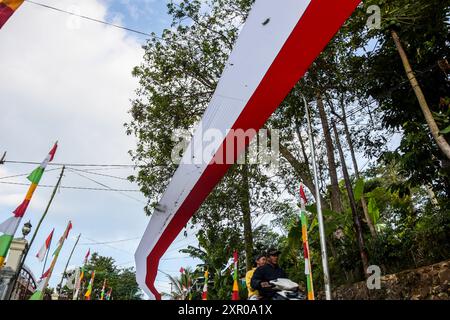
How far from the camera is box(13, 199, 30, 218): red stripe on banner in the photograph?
311 cm

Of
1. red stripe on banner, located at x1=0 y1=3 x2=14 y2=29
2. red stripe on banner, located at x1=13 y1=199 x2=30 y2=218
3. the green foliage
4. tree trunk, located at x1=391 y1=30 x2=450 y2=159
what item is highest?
the green foliage

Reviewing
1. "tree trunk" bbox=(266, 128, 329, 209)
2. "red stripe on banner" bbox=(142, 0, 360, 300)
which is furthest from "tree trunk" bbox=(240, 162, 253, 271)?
"red stripe on banner" bbox=(142, 0, 360, 300)

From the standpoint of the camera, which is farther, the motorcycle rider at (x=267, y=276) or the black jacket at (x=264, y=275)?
the black jacket at (x=264, y=275)

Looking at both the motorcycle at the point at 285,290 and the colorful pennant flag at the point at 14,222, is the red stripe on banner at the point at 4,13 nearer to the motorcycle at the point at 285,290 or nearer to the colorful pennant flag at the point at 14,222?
the colorful pennant flag at the point at 14,222

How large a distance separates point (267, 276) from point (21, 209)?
8.95ft

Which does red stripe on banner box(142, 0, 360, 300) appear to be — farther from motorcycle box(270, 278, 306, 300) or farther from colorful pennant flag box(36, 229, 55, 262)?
colorful pennant flag box(36, 229, 55, 262)

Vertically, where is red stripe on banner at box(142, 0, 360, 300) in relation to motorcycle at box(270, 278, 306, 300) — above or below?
above

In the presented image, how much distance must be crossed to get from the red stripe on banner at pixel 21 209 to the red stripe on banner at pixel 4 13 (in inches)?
66.4

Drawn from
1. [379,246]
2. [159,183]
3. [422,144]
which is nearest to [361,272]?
[379,246]

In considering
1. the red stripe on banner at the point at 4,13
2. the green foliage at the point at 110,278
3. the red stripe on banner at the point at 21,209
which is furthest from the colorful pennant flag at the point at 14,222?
the green foliage at the point at 110,278

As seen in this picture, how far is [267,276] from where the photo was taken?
3746mm

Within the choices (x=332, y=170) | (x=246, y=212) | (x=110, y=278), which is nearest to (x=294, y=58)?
(x=332, y=170)

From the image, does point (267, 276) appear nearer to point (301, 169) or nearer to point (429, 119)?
point (429, 119)

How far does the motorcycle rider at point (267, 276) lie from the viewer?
3385 mm
